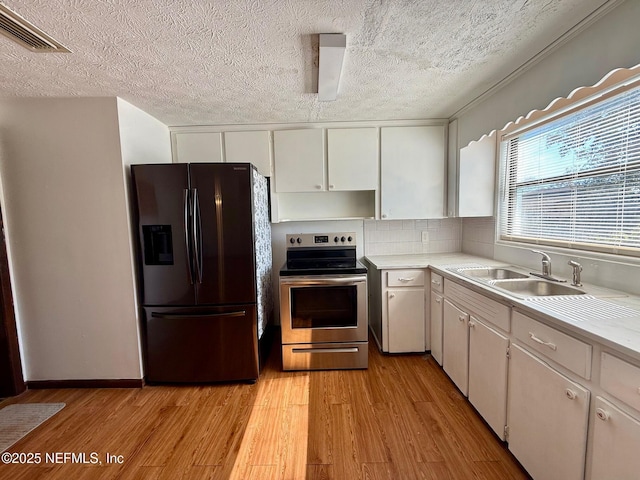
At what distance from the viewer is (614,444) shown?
90 cm

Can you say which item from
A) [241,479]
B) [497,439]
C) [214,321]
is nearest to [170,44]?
[214,321]

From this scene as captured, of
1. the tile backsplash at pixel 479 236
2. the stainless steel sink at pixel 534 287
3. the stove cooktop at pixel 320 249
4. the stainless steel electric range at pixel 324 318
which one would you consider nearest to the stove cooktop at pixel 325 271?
the stainless steel electric range at pixel 324 318

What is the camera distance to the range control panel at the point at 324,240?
2.66 metres

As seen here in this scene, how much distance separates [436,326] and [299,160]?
2.04m

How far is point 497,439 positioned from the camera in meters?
1.56

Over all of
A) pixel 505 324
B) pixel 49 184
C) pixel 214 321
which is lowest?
pixel 214 321

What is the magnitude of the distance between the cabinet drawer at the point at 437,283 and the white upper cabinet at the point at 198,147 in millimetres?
2350

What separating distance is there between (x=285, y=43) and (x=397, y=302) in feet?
6.94

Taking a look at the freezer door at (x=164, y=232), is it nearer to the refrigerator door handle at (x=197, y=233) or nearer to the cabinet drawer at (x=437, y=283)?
the refrigerator door handle at (x=197, y=233)

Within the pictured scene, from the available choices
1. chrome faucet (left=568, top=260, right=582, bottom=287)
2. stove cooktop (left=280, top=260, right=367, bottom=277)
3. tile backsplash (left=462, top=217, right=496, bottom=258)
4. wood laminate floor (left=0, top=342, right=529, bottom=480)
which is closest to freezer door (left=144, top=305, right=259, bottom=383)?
wood laminate floor (left=0, top=342, right=529, bottom=480)

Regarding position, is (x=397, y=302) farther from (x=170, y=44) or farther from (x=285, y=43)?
(x=170, y=44)

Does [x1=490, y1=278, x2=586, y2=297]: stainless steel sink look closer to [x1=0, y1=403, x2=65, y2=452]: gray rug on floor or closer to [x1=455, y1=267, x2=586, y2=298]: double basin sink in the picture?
[x1=455, y1=267, x2=586, y2=298]: double basin sink

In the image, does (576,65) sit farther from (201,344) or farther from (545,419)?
(201,344)

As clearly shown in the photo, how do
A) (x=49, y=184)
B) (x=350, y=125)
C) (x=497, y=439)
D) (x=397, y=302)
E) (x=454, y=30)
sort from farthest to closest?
(x=350, y=125)
(x=397, y=302)
(x=49, y=184)
(x=497, y=439)
(x=454, y=30)
